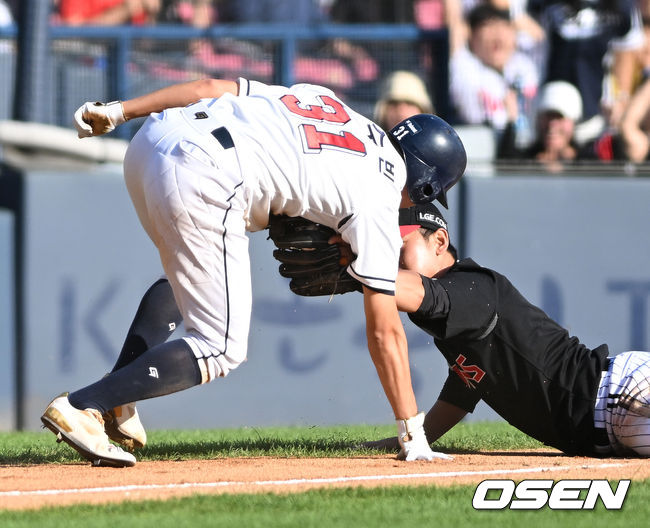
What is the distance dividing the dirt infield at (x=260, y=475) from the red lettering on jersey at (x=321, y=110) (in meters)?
1.49

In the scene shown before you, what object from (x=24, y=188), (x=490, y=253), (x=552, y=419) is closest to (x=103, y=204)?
(x=24, y=188)

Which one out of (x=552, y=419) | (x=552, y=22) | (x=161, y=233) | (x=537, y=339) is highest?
(x=552, y=22)

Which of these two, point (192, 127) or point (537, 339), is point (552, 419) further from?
point (192, 127)

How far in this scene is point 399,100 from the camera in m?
9.15

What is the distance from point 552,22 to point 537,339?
5.43 meters

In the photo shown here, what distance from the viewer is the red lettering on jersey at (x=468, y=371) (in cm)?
526

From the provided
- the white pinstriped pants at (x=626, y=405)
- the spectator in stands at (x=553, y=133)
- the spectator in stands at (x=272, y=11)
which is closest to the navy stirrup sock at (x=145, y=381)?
the white pinstriped pants at (x=626, y=405)

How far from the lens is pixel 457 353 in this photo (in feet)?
17.2

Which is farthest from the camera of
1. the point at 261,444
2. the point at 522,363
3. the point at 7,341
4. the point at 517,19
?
the point at 517,19

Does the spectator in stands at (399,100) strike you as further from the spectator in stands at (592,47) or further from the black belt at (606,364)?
the black belt at (606,364)

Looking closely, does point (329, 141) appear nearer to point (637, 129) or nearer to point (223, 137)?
point (223, 137)

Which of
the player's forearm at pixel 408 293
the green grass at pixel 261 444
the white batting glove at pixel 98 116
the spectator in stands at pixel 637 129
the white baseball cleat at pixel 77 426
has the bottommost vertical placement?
the green grass at pixel 261 444

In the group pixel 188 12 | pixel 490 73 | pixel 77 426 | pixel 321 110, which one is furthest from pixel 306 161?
pixel 188 12

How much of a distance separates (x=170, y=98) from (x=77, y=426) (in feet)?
5.02
